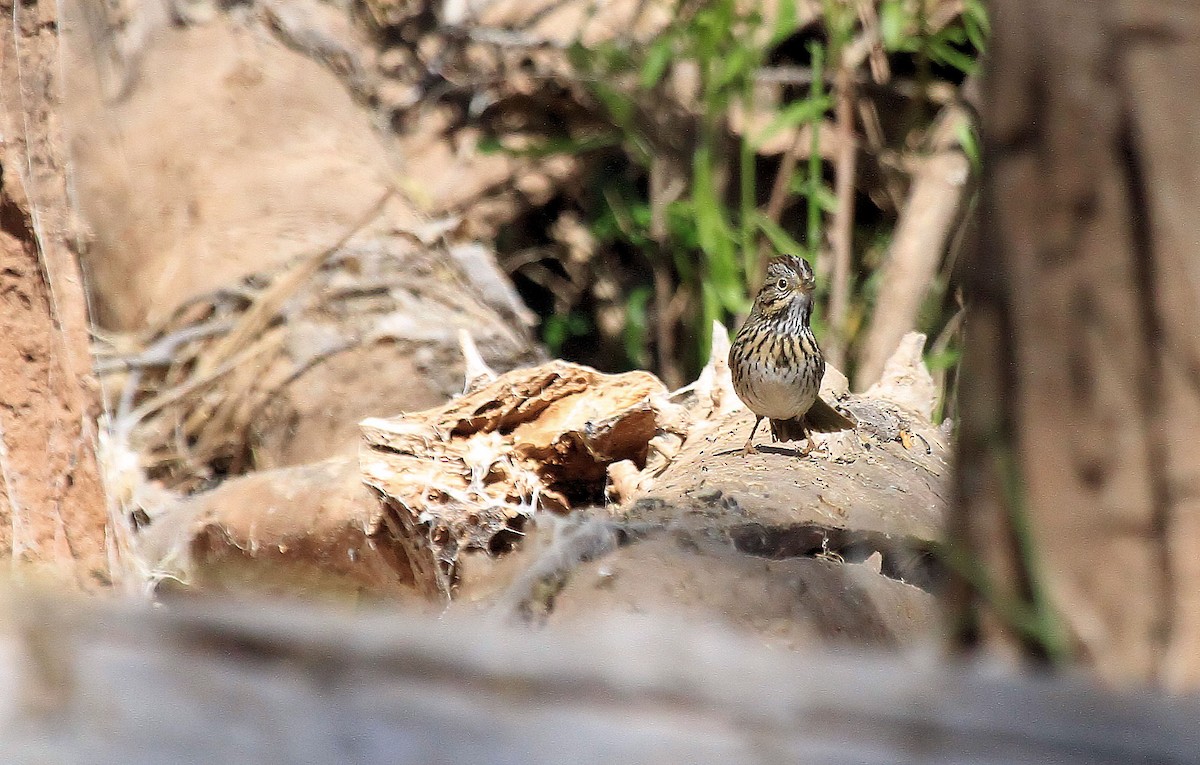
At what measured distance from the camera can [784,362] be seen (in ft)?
10.6

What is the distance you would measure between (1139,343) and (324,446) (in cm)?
361

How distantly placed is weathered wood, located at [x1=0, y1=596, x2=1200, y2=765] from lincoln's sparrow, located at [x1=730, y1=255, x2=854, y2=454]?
2.03m

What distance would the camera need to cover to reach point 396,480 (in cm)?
272

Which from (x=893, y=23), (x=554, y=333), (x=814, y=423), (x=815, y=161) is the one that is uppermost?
(x=893, y=23)

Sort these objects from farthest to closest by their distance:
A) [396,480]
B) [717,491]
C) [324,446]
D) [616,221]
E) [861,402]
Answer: [616,221] → [324,446] → [861,402] → [396,480] → [717,491]

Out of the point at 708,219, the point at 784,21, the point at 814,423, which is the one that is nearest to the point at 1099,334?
the point at 814,423

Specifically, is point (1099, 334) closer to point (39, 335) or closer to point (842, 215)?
point (39, 335)

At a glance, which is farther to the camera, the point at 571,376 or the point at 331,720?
the point at 571,376

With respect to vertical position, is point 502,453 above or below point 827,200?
below

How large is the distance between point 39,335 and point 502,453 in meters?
1.10

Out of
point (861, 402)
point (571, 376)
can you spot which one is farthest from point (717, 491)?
point (861, 402)

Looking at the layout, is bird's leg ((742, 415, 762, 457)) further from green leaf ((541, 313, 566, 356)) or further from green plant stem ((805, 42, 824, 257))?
green leaf ((541, 313, 566, 356))

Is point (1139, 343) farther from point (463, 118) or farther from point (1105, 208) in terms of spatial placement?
point (463, 118)

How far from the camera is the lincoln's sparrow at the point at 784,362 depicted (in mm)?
3129
